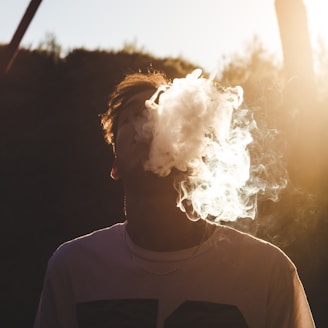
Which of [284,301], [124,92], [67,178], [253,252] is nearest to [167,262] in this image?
[253,252]

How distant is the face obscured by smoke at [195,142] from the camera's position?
7.31 ft

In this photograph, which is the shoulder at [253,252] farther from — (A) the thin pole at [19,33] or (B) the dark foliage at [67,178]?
(B) the dark foliage at [67,178]

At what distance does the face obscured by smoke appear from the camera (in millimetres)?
2229

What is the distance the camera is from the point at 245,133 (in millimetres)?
2969

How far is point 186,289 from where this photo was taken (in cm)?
216

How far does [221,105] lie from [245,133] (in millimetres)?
600

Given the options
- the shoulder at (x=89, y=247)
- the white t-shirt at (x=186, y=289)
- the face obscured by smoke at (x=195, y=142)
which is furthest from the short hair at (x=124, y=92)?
the white t-shirt at (x=186, y=289)

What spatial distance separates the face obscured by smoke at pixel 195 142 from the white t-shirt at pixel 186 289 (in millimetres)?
225

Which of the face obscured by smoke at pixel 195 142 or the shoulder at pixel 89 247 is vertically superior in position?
the face obscured by smoke at pixel 195 142

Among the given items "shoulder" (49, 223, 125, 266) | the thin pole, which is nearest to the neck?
"shoulder" (49, 223, 125, 266)

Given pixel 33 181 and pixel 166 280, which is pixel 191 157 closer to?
pixel 166 280

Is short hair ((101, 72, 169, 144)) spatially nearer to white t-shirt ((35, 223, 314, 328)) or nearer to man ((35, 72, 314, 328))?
man ((35, 72, 314, 328))

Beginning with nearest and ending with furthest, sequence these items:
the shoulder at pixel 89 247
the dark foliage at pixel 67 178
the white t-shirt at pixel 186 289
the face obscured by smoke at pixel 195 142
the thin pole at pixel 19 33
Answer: the white t-shirt at pixel 186 289 < the face obscured by smoke at pixel 195 142 < the shoulder at pixel 89 247 < the thin pole at pixel 19 33 < the dark foliage at pixel 67 178

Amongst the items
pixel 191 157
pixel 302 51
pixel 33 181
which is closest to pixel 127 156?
pixel 191 157
